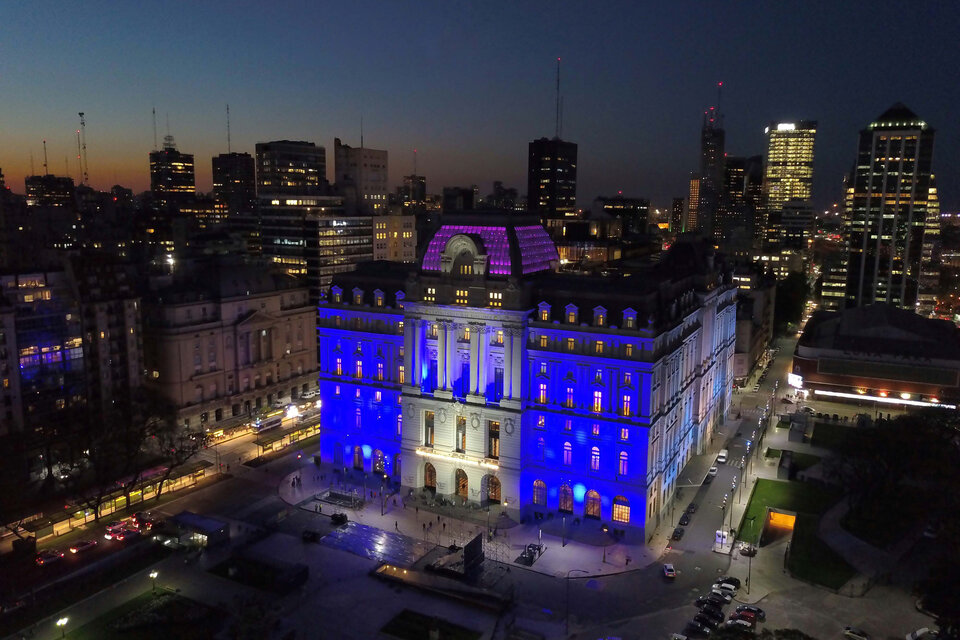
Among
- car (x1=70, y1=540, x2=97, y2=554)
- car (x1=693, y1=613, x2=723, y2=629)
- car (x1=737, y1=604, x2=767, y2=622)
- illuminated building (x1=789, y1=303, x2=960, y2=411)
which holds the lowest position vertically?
car (x1=70, y1=540, x2=97, y2=554)

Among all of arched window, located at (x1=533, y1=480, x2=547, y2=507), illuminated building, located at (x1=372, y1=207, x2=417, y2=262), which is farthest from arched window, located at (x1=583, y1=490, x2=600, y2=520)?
illuminated building, located at (x1=372, y1=207, x2=417, y2=262)

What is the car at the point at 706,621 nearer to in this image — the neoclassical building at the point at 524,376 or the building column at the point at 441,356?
the neoclassical building at the point at 524,376

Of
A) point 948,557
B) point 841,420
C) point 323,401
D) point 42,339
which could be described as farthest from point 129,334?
point 841,420

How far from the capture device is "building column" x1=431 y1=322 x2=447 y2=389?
8944 centimetres

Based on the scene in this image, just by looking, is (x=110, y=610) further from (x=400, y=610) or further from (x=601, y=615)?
(x=601, y=615)

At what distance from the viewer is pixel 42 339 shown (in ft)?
316

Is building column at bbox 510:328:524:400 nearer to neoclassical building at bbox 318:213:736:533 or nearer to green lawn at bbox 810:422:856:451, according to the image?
neoclassical building at bbox 318:213:736:533

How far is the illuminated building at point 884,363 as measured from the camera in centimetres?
12788

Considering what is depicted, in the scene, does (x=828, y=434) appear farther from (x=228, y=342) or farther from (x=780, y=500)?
(x=228, y=342)

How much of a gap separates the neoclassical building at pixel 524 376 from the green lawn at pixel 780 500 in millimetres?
10315

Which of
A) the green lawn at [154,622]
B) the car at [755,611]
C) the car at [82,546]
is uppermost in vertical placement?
the car at [755,611]

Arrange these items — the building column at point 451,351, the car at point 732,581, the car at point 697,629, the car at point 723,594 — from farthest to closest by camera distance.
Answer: the building column at point 451,351
the car at point 732,581
the car at point 723,594
the car at point 697,629

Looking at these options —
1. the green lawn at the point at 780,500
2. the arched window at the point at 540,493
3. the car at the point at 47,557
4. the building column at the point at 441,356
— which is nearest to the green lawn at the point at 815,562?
the green lawn at the point at 780,500

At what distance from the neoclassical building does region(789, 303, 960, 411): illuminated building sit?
5138 cm
